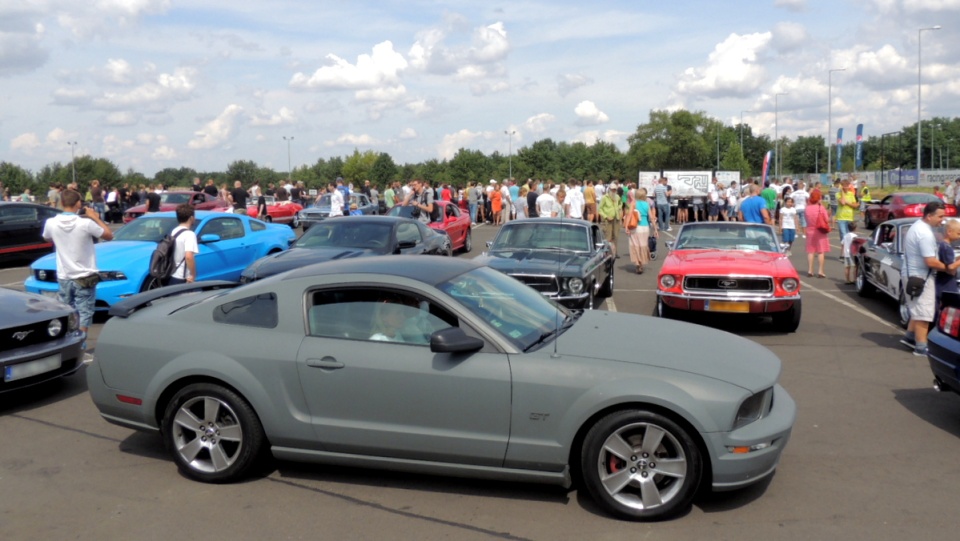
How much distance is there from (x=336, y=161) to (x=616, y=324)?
376 feet

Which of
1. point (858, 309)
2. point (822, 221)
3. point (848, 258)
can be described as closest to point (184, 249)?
point (858, 309)

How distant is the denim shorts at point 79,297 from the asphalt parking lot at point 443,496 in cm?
180

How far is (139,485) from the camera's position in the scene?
5.14 metres

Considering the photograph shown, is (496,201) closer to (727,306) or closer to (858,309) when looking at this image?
(858,309)

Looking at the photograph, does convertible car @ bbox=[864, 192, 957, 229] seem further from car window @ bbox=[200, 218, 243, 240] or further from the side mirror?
the side mirror

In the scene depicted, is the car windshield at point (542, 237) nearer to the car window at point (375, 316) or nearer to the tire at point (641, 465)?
the car window at point (375, 316)

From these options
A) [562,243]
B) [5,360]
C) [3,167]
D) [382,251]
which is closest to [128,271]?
[382,251]

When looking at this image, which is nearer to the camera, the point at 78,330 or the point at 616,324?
A: the point at 616,324

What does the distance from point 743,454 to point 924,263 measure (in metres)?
5.07

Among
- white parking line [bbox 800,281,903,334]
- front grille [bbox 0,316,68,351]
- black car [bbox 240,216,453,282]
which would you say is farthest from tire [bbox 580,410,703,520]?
black car [bbox 240,216,453,282]

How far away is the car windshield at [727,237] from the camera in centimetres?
1123

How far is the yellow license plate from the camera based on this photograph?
380 inches

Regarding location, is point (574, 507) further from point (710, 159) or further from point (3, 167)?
point (710, 159)

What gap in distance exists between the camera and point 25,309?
7.13 meters
